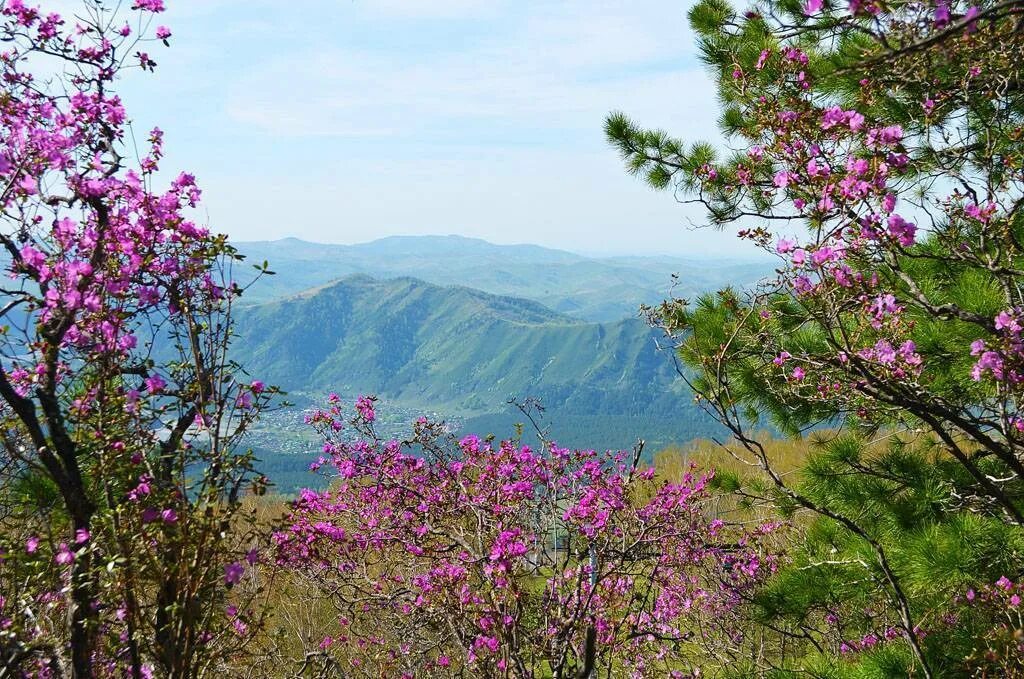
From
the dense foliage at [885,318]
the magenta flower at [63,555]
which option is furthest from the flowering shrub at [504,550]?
the magenta flower at [63,555]

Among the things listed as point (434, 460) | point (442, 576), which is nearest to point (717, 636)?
point (434, 460)

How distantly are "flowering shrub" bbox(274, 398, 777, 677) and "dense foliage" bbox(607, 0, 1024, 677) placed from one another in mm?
1287

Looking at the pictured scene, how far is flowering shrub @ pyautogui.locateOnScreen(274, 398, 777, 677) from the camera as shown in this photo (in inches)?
201

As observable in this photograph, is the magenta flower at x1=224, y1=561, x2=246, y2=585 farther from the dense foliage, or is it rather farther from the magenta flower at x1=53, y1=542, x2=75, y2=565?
the dense foliage

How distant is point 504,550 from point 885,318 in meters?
2.87

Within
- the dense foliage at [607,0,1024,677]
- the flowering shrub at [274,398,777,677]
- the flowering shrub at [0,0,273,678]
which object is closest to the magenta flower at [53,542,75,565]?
the flowering shrub at [0,0,273,678]

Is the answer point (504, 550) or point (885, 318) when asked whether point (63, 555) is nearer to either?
point (504, 550)

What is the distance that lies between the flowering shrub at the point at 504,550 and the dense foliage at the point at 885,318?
4.22ft

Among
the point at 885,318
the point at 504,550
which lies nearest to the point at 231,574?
the point at 504,550

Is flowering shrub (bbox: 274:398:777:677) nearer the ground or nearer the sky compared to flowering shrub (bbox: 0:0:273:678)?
nearer the ground

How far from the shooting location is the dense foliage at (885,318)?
3.73m

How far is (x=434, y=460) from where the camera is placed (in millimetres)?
8156

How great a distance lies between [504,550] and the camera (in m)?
4.99

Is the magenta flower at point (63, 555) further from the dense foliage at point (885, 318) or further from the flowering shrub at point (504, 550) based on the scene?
the dense foliage at point (885, 318)
